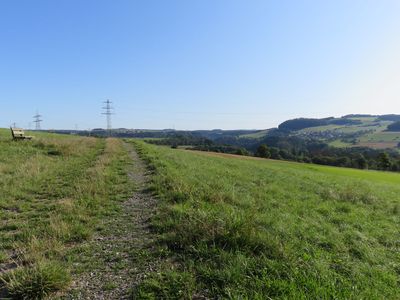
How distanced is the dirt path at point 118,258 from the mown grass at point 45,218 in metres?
0.32

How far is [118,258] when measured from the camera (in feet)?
16.1

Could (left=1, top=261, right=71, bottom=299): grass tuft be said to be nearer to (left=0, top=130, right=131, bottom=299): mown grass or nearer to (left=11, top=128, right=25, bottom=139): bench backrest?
(left=0, top=130, right=131, bottom=299): mown grass

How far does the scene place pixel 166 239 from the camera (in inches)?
218

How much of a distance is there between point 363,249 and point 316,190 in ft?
29.4

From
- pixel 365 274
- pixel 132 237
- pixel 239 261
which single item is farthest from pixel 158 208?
pixel 365 274

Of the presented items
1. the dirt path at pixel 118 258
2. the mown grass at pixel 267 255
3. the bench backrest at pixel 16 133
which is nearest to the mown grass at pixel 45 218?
the dirt path at pixel 118 258

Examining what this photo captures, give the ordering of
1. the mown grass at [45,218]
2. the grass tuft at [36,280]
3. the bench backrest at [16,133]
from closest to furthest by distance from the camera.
Answer: the grass tuft at [36,280], the mown grass at [45,218], the bench backrest at [16,133]

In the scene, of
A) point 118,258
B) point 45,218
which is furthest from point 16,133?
point 118,258

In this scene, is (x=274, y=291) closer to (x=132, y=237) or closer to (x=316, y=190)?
(x=132, y=237)

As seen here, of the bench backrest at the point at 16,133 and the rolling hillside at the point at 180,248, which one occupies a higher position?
the bench backrest at the point at 16,133

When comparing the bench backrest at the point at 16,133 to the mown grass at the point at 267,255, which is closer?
the mown grass at the point at 267,255

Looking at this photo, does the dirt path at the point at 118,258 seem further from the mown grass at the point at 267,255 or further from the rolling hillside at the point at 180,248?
the mown grass at the point at 267,255

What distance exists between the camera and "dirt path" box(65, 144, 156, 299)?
3.99 metres

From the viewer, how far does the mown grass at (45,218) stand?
3967mm
